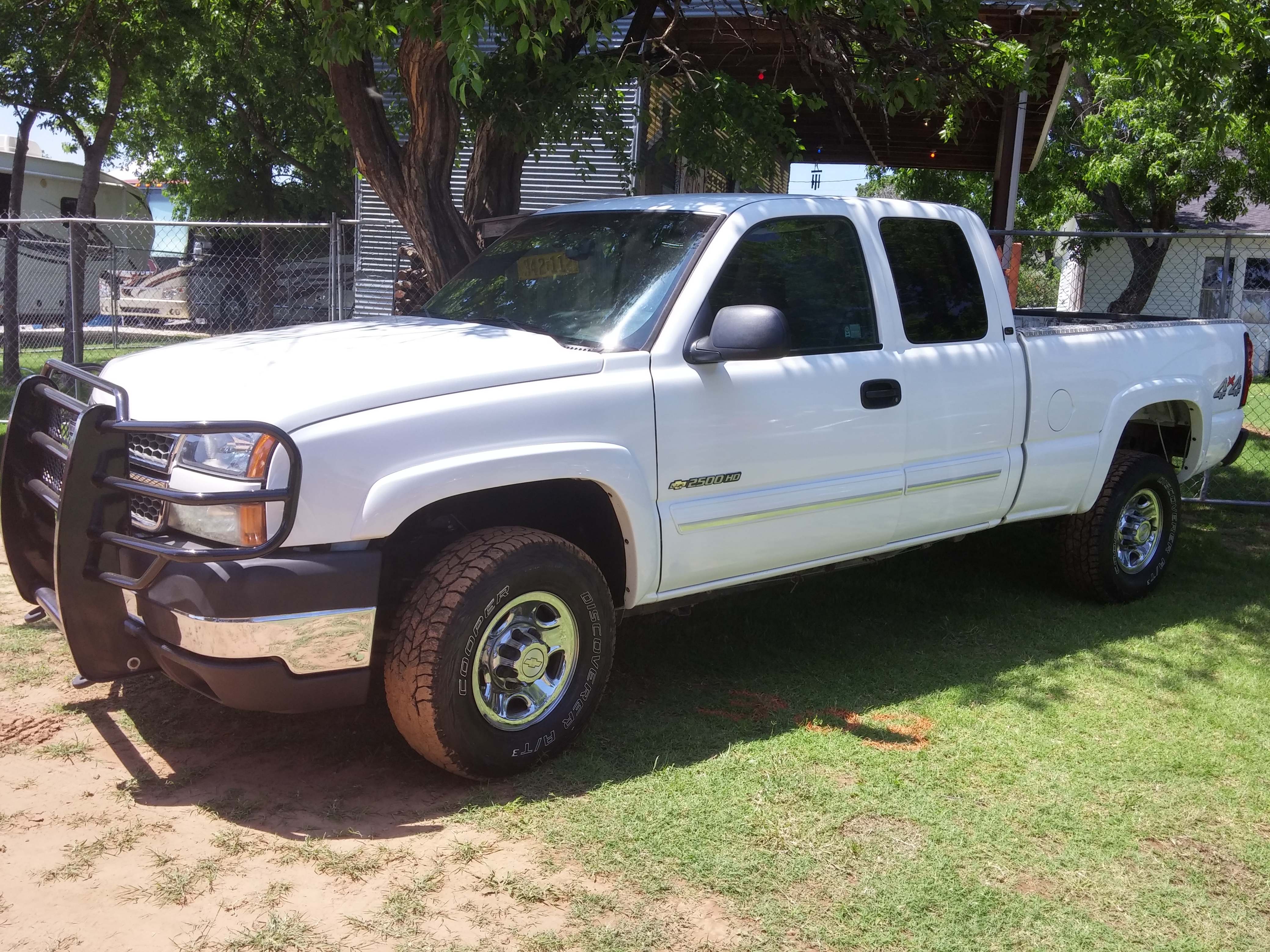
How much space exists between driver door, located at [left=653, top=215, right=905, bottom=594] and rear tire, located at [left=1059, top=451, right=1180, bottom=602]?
167 centimetres

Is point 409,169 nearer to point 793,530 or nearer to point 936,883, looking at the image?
point 793,530

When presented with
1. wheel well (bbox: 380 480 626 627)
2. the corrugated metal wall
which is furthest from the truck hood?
the corrugated metal wall

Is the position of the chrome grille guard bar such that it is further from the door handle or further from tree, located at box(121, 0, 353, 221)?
tree, located at box(121, 0, 353, 221)

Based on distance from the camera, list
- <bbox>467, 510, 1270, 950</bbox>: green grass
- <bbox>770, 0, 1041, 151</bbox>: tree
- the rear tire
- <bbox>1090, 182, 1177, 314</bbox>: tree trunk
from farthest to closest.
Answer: <bbox>1090, 182, 1177, 314</bbox>: tree trunk < <bbox>770, 0, 1041, 151</bbox>: tree < the rear tire < <bbox>467, 510, 1270, 950</bbox>: green grass

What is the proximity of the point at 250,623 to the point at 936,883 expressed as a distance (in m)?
2.17

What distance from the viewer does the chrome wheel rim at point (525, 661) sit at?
12.8 feet

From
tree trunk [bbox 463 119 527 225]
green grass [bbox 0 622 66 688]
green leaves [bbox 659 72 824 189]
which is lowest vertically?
green grass [bbox 0 622 66 688]

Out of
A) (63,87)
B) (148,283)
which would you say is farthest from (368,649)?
(148,283)

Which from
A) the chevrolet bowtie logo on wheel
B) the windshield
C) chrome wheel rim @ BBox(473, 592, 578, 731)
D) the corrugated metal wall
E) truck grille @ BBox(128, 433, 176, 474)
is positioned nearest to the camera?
truck grille @ BBox(128, 433, 176, 474)

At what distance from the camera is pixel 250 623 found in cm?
346

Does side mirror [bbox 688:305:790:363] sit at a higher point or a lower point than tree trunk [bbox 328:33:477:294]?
lower

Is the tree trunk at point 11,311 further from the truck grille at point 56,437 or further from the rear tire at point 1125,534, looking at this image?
the rear tire at point 1125,534

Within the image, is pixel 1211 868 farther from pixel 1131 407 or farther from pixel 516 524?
pixel 1131 407

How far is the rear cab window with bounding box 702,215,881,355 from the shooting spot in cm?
461
